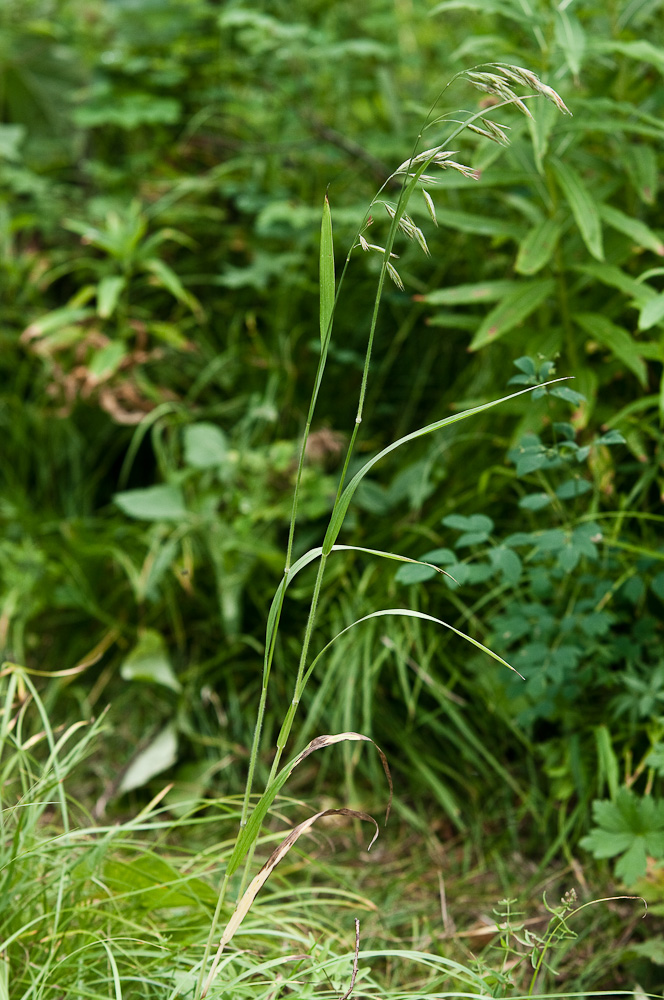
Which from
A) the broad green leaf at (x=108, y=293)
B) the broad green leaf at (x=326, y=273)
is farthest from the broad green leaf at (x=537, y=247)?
the broad green leaf at (x=108, y=293)

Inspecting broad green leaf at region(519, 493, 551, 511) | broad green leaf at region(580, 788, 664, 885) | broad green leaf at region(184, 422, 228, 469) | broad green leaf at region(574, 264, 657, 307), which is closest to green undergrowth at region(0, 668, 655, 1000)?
broad green leaf at region(580, 788, 664, 885)

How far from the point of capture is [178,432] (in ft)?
7.45

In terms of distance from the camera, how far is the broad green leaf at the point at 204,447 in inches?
77.3

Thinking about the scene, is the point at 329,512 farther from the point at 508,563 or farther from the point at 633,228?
the point at 633,228

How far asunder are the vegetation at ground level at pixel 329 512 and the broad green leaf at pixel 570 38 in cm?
1

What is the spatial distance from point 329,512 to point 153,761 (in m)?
0.64

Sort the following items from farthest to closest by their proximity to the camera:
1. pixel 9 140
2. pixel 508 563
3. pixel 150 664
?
pixel 9 140 < pixel 150 664 < pixel 508 563

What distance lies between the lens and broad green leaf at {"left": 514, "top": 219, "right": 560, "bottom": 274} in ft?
5.10

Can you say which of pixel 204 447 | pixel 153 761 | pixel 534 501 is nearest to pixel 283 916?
pixel 153 761

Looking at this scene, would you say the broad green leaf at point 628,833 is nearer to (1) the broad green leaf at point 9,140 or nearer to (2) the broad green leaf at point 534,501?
(2) the broad green leaf at point 534,501

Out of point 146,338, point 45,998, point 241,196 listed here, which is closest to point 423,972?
point 45,998

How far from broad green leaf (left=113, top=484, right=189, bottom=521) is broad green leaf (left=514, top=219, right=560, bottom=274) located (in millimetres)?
897

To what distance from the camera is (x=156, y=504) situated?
1.94 metres

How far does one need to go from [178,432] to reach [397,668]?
0.89 metres
